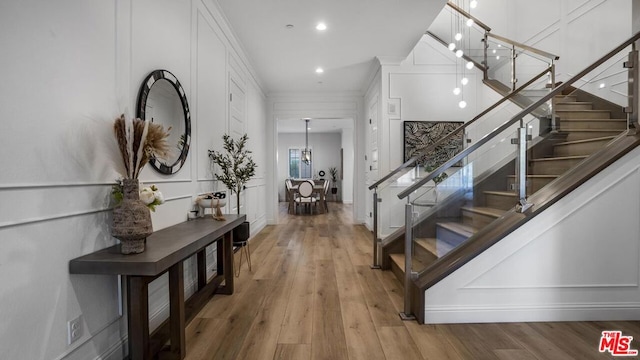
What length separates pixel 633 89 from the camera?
2227 mm

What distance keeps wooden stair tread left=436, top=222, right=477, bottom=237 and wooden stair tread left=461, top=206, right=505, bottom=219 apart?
0.50 feet

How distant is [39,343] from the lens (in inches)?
48.4

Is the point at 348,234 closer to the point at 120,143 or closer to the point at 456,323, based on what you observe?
the point at 456,323

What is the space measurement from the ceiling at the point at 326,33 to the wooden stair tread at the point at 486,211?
7.65 ft

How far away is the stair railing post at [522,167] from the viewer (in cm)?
224

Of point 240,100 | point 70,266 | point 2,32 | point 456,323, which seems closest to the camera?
point 2,32

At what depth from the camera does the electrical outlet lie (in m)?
1.37

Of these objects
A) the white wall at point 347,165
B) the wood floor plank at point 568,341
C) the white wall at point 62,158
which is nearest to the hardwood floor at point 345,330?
the wood floor plank at point 568,341

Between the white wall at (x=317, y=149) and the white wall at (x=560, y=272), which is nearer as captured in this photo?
the white wall at (x=560, y=272)

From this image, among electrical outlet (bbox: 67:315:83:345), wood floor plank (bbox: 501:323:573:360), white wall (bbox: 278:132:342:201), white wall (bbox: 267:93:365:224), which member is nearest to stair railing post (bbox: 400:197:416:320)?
wood floor plank (bbox: 501:323:573:360)

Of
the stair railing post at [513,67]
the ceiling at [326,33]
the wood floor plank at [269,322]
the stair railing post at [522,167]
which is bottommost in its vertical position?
the wood floor plank at [269,322]

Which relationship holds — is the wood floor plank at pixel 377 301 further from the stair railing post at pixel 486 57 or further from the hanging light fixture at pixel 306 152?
the hanging light fixture at pixel 306 152

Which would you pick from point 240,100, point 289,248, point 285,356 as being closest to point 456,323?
point 285,356

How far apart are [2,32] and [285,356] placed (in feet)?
6.52
